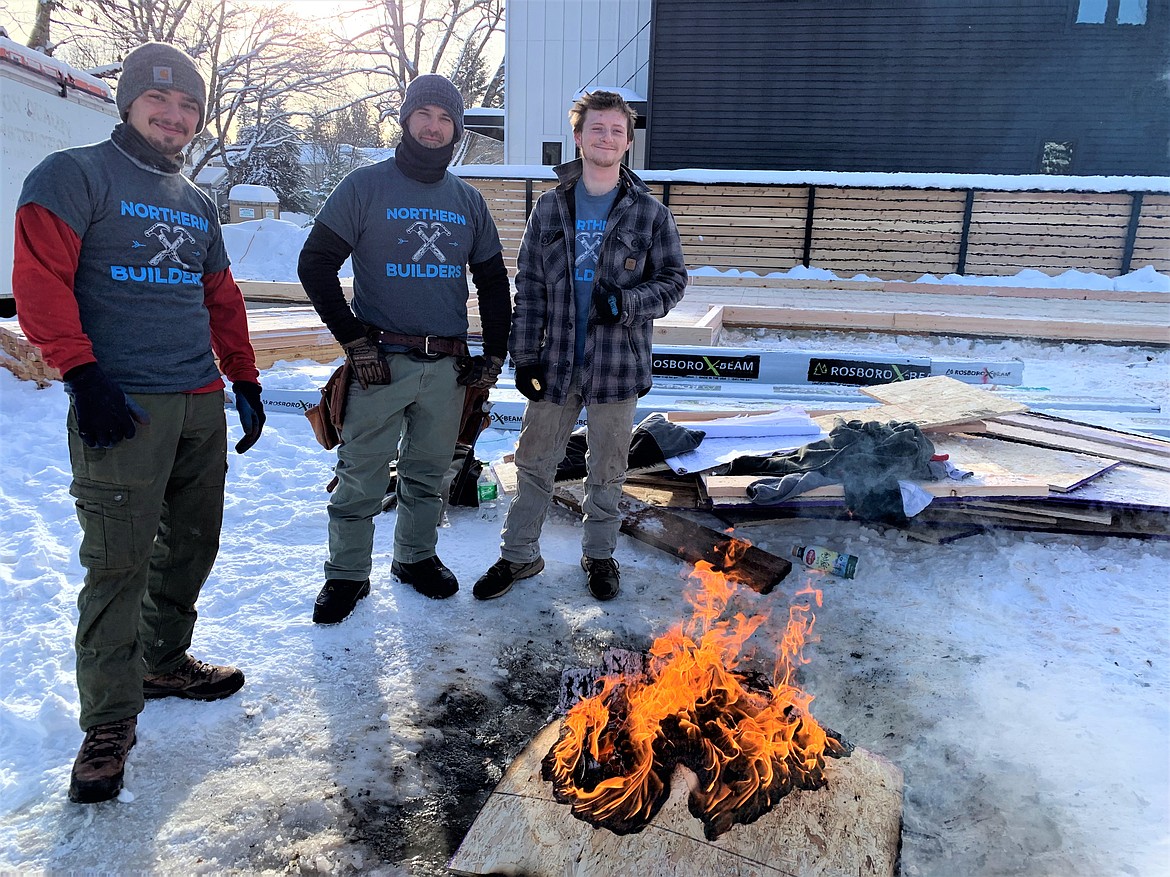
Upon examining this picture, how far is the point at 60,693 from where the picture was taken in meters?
2.94

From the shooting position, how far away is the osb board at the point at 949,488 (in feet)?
13.8

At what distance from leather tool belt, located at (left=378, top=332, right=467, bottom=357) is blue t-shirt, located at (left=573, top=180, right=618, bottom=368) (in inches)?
25.0

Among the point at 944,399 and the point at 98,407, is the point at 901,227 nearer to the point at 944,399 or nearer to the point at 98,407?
the point at 944,399

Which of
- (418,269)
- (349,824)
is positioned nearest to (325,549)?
(418,269)

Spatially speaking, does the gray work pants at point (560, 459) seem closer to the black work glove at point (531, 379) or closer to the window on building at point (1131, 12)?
the black work glove at point (531, 379)

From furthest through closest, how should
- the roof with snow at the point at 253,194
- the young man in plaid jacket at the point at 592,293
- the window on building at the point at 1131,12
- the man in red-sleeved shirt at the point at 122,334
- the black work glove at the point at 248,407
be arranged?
the roof with snow at the point at 253,194, the window on building at the point at 1131,12, the young man in plaid jacket at the point at 592,293, the black work glove at the point at 248,407, the man in red-sleeved shirt at the point at 122,334

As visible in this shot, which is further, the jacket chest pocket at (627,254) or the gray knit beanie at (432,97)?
the jacket chest pocket at (627,254)

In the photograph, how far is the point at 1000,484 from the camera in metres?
4.27

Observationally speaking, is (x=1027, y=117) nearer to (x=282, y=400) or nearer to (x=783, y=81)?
(x=783, y=81)

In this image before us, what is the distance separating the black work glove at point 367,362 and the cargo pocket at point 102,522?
1145 mm

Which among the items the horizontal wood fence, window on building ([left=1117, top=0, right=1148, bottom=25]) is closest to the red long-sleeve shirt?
the horizontal wood fence

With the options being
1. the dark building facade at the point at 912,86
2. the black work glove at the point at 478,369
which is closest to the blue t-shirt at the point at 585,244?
the black work glove at the point at 478,369

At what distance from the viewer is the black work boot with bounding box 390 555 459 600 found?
3.87m

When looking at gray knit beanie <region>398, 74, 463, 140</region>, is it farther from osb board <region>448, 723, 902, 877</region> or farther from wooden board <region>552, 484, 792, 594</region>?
osb board <region>448, 723, 902, 877</region>
